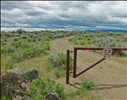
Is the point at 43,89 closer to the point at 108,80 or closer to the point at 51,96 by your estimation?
the point at 51,96

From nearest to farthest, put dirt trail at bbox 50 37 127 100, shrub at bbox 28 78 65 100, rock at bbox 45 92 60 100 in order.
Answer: rock at bbox 45 92 60 100, shrub at bbox 28 78 65 100, dirt trail at bbox 50 37 127 100

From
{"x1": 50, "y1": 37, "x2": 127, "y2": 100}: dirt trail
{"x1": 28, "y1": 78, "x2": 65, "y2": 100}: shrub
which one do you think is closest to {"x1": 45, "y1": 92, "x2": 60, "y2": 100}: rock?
{"x1": 28, "y1": 78, "x2": 65, "y2": 100}: shrub

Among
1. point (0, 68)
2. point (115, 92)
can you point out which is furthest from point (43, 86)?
point (0, 68)

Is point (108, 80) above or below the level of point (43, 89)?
below

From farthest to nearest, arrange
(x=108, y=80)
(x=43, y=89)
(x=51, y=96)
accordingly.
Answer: (x=108, y=80)
(x=43, y=89)
(x=51, y=96)

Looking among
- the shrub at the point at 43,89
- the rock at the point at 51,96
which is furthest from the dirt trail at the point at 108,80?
the rock at the point at 51,96

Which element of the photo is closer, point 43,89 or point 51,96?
point 51,96

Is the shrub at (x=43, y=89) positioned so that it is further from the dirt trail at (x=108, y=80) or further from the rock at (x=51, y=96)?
the dirt trail at (x=108, y=80)

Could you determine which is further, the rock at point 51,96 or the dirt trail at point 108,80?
the dirt trail at point 108,80

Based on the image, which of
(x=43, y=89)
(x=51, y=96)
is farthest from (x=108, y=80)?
(x=51, y=96)

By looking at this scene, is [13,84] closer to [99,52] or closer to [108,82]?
[108,82]

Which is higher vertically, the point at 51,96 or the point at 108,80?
the point at 51,96

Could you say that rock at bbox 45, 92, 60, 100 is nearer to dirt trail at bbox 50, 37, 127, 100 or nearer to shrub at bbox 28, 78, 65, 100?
shrub at bbox 28, 78, 65, 100

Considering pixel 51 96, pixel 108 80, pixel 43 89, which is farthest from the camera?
pixel 108 80
